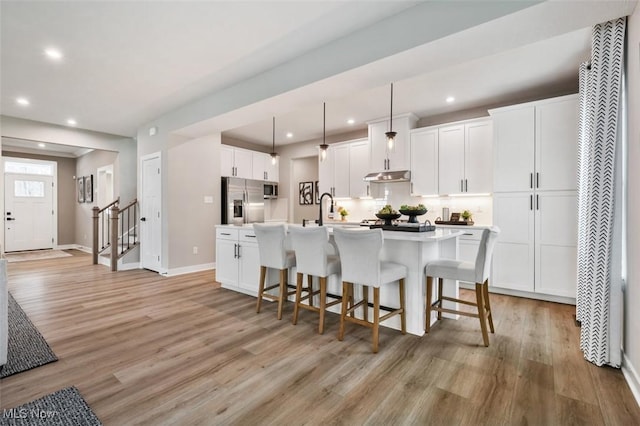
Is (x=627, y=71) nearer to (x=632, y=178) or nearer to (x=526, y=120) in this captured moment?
(x=632, y=178)

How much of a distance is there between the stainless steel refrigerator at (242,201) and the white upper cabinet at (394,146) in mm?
2615

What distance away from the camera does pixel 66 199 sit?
343 inches

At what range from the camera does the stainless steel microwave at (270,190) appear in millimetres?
7043

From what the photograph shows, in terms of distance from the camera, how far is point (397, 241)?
2.79 metres

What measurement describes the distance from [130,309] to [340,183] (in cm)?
398

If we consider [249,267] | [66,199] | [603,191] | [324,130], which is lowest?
[249,267]

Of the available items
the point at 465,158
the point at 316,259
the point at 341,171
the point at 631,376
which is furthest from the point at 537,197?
the point at 341,171

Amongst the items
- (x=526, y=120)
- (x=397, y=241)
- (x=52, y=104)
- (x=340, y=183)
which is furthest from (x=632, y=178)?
(x=52, y=104)

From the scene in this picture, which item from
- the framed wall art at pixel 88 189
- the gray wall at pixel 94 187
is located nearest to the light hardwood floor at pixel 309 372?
the gray wall at pixel 94 187

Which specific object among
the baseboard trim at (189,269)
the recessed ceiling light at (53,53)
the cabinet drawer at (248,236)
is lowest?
the baseboard trim at (189,269)

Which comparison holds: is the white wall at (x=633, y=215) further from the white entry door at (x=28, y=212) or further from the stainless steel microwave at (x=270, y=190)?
the white entry door at (x=28, y=212)

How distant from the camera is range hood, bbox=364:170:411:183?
4859mm

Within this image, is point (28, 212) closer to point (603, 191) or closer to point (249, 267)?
point (249, 267)

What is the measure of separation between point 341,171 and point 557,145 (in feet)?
11.0
